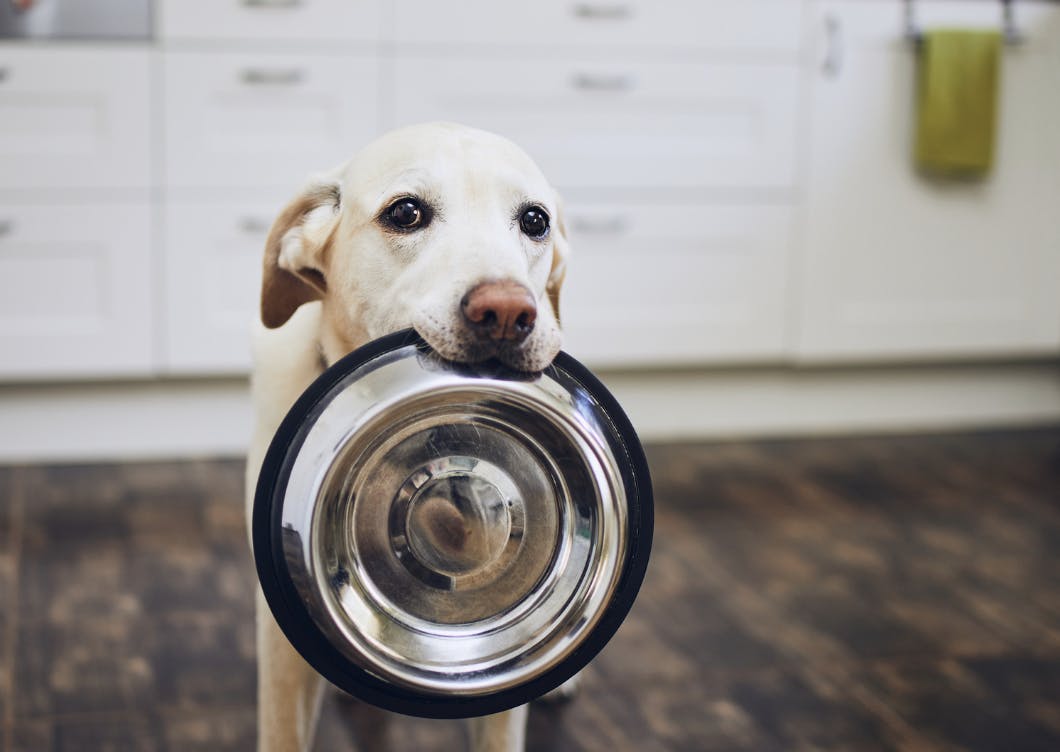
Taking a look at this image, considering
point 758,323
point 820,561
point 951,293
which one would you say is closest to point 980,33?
point 951,293

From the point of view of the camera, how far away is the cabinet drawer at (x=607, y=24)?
8.41 ft

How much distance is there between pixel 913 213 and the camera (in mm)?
2852

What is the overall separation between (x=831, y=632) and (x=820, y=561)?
317mm

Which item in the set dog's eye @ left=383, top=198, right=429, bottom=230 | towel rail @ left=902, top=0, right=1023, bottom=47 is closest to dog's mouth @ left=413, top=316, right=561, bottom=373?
dog's eye @ left=383, top=198, right=429, bottom=230

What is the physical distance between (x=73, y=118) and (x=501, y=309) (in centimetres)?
183

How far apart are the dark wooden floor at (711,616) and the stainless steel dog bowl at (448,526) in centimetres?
47

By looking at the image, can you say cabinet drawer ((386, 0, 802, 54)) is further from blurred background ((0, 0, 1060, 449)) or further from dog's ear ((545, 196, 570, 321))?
dog's ear ((545, 196, 570, 321))

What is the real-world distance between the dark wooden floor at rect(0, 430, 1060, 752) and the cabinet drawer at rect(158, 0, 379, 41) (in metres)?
0.89

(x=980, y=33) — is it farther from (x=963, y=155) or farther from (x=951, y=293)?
(x=951, y=293)

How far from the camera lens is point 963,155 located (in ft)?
9.03

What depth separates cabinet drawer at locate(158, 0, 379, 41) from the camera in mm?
2449

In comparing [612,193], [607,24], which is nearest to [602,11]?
[607,24]

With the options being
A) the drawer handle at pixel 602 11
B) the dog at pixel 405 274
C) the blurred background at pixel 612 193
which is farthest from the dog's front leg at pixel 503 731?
the drawer handle at pixel 602 11

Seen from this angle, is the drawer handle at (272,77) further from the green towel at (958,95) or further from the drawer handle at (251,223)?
the green towel at (958,95)
